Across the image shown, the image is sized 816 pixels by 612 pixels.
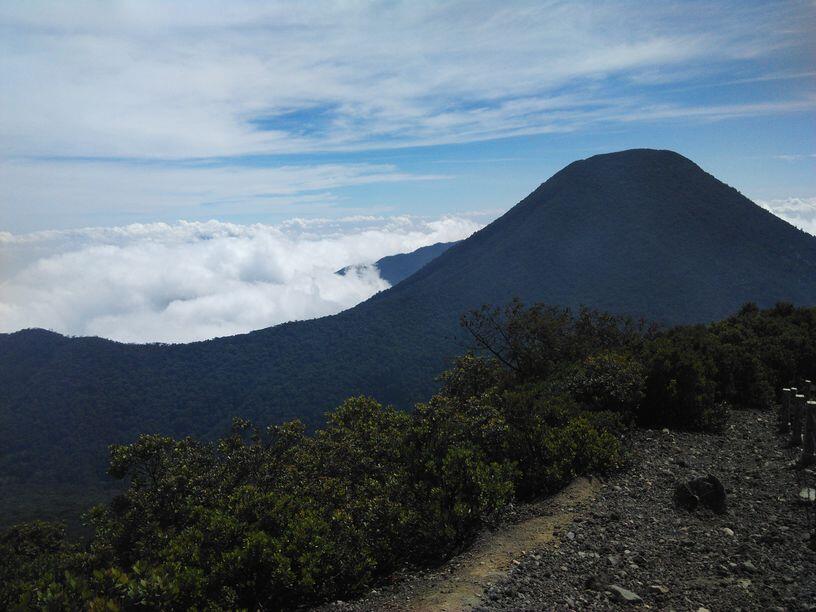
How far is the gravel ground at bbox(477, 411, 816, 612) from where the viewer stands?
6.16m

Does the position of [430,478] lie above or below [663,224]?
below

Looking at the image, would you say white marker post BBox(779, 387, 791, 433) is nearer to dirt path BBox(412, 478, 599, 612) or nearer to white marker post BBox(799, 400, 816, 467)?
white marker post BBox(799, 400, 816, 467)

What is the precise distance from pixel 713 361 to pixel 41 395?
5001 inches

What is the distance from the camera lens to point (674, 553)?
721 centimetres

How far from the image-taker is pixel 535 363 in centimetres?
2192

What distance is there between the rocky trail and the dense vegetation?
64 cm

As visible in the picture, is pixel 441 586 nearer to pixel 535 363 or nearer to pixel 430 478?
pixel 430 478

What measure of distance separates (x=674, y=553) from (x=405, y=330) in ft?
330

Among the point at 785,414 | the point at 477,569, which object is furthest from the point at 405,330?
the point at 477,569

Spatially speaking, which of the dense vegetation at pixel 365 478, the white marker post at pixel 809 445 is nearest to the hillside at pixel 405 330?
the dense vegetation at pixel 365 478

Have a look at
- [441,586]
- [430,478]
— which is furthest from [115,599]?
[430,478]

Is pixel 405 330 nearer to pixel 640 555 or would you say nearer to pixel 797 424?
pixel 797 424

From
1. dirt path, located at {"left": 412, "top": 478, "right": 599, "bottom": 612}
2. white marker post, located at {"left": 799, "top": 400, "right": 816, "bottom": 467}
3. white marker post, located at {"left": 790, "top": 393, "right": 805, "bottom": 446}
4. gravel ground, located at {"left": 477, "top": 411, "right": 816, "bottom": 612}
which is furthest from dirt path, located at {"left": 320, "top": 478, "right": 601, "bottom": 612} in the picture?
white marker post, located at {"left": 790, "top": 393, "right": 805, "bottom": 446}

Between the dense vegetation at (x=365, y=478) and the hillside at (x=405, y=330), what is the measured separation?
6739 cm
